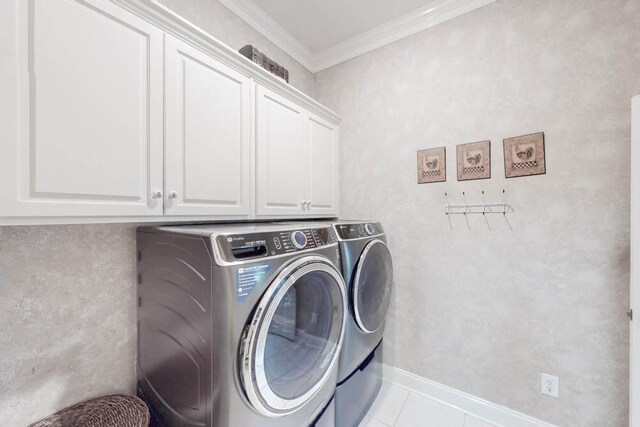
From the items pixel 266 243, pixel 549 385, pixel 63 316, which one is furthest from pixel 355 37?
pixel 549 385

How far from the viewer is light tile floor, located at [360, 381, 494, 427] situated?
1724mm

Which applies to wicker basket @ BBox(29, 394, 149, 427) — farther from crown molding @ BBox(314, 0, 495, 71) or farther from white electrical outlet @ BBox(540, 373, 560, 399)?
crown molding @ BBox(314, 0, 495, 71)

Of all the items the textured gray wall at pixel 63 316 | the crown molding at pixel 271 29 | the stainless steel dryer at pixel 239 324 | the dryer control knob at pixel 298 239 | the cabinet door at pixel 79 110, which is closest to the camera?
the cabinet door at pixel 79 110

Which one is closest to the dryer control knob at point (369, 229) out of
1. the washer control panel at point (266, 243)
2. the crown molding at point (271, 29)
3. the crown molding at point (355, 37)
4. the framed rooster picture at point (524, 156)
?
the washer control panel at point (266, 243)

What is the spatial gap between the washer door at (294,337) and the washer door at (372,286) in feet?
0.70

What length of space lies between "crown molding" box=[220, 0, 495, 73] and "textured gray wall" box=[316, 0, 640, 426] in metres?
0.08

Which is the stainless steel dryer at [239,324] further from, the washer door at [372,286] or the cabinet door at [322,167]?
the cabinet door at [322,167]

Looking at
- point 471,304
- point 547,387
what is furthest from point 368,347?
point 547,387

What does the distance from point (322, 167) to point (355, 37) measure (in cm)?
117

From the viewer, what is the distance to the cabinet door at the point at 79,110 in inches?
30.0

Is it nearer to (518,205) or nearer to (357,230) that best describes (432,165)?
(518,205)

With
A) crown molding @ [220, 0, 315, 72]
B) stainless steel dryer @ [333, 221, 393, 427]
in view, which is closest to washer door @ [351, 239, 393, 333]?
stainless steel dryer @ [333, 221, 393, 427]

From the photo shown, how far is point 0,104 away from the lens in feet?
2.40

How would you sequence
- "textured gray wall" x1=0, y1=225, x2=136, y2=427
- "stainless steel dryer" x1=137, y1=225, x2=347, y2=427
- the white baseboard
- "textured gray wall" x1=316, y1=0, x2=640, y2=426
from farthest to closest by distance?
the white baseboard < "textured gray wall" x1=316, y1=0, x2=640, y2=426 < "textured gray wall" x1=0, y1=225, x2=136, y2=427 < "stainless steel dryer" x1=137, y1=225, x2=347, y2=427
